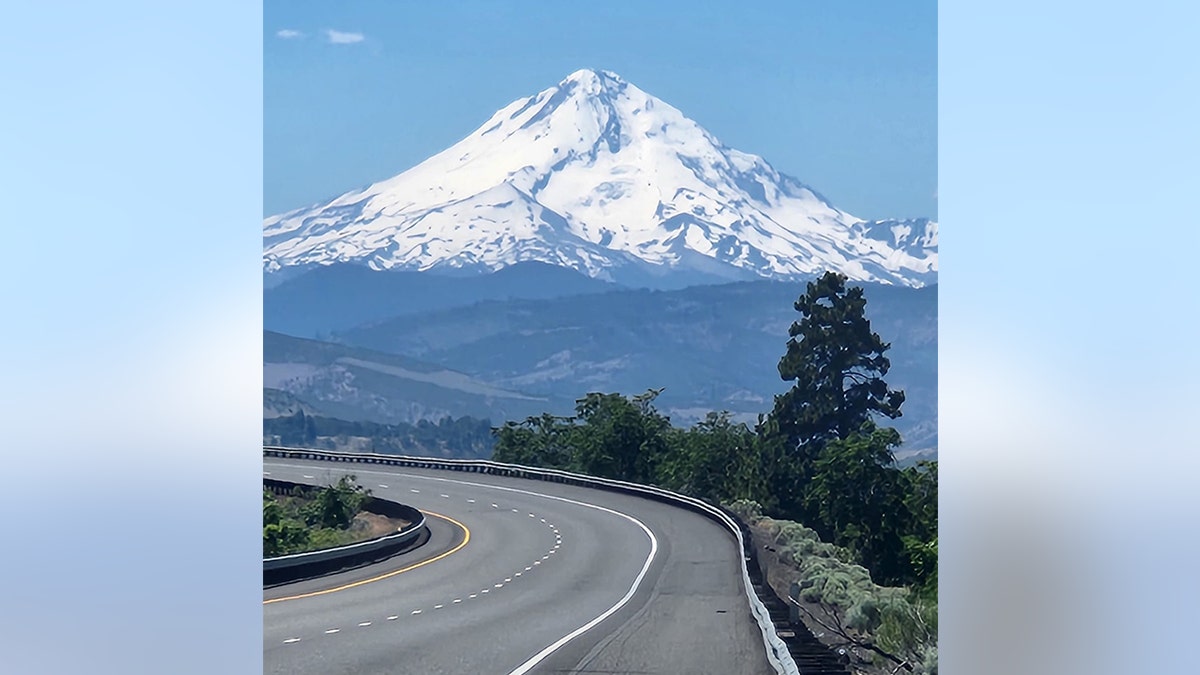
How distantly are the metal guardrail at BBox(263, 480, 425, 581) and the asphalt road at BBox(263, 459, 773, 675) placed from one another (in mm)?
95

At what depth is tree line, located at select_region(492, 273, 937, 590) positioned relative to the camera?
8.89 m

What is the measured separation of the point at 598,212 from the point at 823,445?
2256 mm

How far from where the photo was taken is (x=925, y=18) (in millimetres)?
8930

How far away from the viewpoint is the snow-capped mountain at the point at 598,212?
9.14 metres

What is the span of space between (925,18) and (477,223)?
325 cm

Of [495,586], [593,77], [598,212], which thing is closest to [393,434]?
[495,586]

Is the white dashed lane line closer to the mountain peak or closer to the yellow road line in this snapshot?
the yellow road line

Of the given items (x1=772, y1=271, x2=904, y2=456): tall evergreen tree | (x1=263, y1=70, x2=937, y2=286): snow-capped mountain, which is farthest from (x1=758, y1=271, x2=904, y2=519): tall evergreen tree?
(x1=263, y1=70, x2=937, y2=286): snow-capped mountain

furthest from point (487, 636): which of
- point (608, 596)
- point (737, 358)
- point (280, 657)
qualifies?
point (737, 358)

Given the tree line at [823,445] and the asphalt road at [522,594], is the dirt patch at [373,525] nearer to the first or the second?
the asphalt road at [522,594]

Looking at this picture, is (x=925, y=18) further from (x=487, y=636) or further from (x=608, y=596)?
(x=487, y=636)

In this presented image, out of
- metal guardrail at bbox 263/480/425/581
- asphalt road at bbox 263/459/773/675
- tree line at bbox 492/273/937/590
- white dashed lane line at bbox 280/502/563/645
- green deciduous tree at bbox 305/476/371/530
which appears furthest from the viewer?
green deciduous tree at bbox 305/476/371/530
